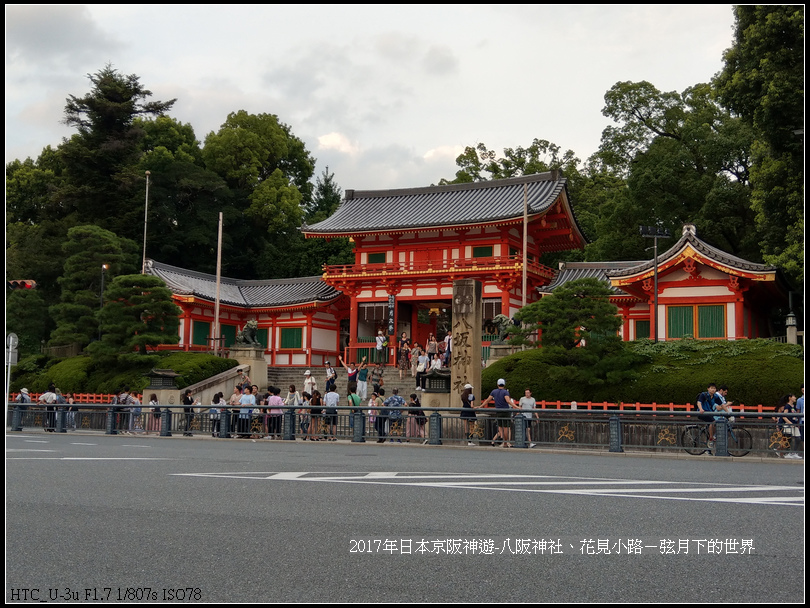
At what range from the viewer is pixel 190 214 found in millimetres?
56594

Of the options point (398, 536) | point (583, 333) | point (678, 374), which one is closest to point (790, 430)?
point (678, 374)

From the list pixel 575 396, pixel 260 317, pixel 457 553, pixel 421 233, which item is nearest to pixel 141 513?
pixel 457 553

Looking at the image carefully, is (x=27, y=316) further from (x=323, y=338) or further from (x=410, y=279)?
(x=410, y=279)

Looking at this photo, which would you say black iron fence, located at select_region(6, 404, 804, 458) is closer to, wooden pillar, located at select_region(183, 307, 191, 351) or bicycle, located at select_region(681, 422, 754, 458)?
bicycle, located at select_region(681, 422, 754, 458)

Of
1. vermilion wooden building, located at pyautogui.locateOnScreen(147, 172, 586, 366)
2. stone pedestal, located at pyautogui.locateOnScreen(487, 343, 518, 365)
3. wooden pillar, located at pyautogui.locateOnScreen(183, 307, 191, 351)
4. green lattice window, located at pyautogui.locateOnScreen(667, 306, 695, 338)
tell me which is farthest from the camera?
wooden pillar, located at pyautogui.locateOnScreen(183, 307, 191, 351)

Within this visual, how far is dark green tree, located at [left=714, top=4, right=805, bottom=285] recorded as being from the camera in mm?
24875

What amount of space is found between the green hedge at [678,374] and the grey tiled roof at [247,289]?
20224 millimetres

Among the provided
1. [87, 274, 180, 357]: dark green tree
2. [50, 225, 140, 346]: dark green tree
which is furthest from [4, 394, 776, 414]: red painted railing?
[50, 225, 140, 346]: dark green tree

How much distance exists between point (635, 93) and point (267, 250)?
1045 inches

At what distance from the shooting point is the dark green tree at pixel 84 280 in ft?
132

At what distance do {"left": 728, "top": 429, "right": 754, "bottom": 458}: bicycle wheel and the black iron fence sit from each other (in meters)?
0.02

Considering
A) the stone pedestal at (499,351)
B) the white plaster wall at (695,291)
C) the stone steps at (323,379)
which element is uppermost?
the white plaster wall at (695,291)

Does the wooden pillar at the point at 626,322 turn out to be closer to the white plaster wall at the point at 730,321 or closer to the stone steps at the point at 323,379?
the white plaster wall at the point at 730,321

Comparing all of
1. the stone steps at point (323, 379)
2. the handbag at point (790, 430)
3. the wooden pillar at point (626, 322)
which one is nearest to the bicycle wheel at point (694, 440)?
the handbag at point (790, 430)
